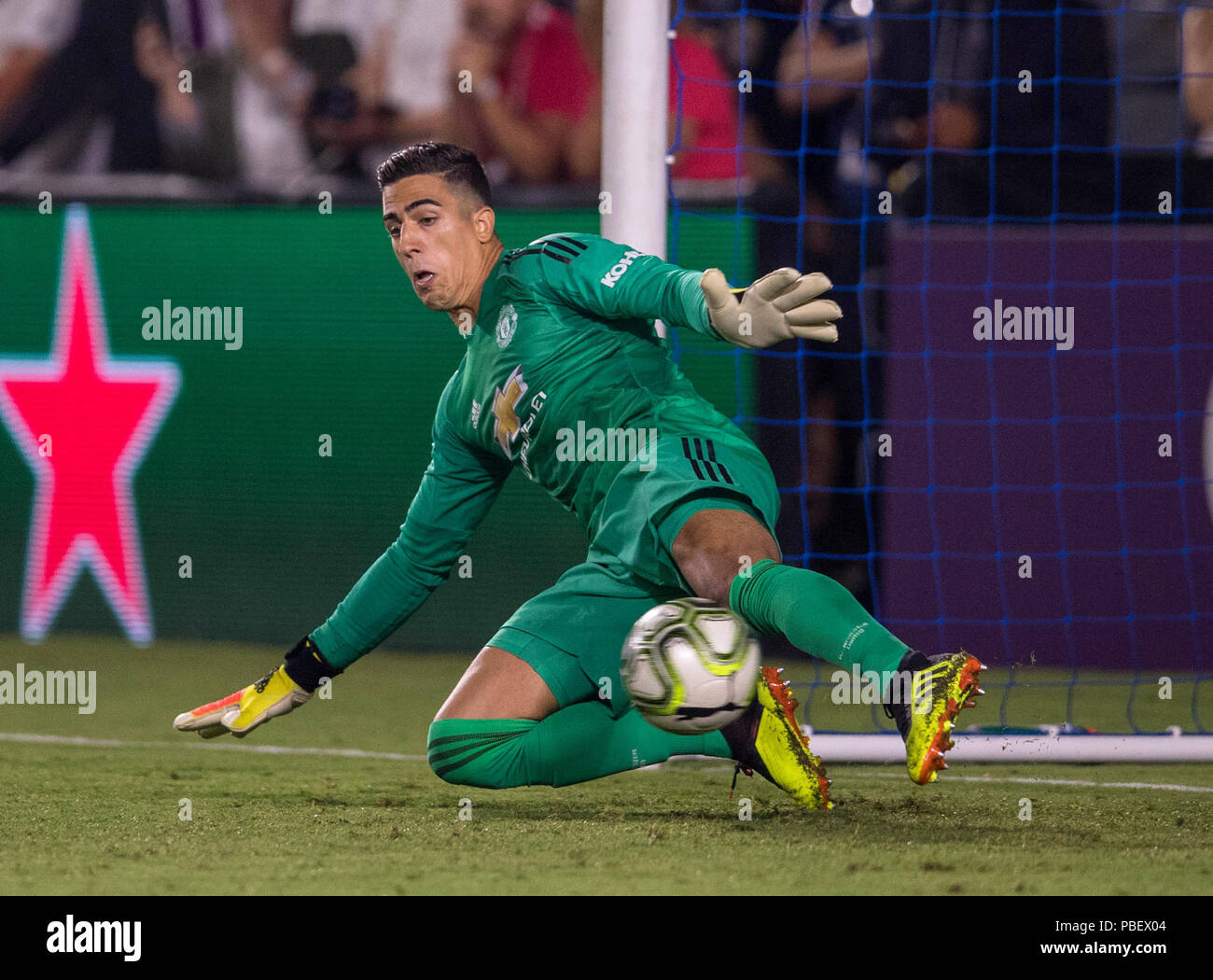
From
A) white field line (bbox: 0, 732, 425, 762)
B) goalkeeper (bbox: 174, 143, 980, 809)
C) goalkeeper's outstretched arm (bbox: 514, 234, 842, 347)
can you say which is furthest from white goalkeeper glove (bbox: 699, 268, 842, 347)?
white field line (bbox: 0, 732, 425, 762)

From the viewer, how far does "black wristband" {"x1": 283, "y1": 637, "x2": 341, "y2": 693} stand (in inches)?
157

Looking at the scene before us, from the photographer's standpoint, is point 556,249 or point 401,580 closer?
point 556,249

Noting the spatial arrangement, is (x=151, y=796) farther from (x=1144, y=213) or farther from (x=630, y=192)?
(x=1144, y=213)

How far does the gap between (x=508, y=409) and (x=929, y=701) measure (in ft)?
4.13

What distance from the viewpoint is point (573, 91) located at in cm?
759

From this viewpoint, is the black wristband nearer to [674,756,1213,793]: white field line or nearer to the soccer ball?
[674,756,1213,793]: white field line

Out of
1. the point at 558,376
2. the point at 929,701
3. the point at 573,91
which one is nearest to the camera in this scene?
the point at 929,701

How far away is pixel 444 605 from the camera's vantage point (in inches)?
267

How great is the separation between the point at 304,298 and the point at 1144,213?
10.3 feet

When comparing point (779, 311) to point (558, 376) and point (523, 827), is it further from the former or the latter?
point (523, 827)

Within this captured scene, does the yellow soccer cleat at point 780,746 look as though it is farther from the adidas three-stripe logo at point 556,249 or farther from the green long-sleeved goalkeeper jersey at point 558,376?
the adidas three-stripe logo at point 556,249

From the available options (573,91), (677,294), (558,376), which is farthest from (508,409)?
(573,91)

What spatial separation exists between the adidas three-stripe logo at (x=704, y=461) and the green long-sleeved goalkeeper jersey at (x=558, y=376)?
0.10 m

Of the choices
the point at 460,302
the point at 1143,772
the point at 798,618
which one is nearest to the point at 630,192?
the point at 460,302
